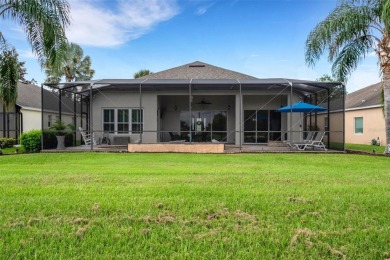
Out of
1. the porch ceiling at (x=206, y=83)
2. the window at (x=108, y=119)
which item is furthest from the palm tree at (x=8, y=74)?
the window at (x=108, y=119)

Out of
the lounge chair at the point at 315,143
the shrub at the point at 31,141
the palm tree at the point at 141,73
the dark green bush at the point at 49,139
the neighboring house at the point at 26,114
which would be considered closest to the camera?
the lounge chair at the point at 315,143

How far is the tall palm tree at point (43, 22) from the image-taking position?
1163 cm

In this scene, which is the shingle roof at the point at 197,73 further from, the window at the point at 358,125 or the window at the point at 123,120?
the window at the point at 358,125

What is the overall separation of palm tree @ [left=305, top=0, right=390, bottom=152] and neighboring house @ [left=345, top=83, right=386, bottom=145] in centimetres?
766

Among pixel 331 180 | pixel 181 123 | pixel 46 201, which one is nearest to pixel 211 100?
pixel 181 123

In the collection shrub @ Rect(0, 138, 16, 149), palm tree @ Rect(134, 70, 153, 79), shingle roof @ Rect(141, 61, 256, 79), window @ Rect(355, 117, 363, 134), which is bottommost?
shrub @ Rect(0, 138, 16, 149)

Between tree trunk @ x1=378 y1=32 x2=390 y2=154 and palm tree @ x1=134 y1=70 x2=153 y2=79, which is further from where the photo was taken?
palm tree @ x1=134 y1=70 x2=153 y2=79

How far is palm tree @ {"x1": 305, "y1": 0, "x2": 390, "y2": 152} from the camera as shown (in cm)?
1350

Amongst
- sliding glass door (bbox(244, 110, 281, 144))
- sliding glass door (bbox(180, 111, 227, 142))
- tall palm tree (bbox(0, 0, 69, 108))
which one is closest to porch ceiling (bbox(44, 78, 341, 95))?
sliding glass door (bbox(244, 110, 281, 144))

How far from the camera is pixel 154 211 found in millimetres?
3738

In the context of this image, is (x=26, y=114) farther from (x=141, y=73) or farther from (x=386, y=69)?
(x=386, y=69)

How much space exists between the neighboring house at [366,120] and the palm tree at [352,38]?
7.66 metres

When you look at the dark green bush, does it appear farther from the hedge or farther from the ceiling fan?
the ceiling fan

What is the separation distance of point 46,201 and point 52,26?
9665 millimetres
